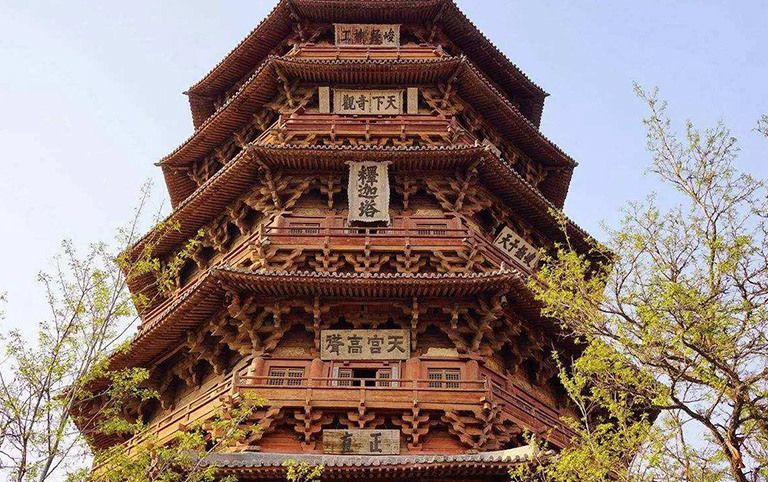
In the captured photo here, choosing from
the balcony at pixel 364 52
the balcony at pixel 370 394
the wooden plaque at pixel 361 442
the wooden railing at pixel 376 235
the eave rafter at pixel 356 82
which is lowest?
the wooden plaque at pixel 361 442

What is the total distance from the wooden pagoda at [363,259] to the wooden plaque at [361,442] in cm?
2

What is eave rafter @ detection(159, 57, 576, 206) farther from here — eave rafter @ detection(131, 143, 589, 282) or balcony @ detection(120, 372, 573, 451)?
balcony @ detection(120, 372, 573, 451)

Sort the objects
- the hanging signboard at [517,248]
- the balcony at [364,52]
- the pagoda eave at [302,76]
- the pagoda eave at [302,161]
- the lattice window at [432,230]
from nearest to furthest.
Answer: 1. the lattice window at [432,230]
2. the pagoda eave at [302,161]
3. the hanging signboard at [517,248]
4. the pagoda eave at [302,76]
5. the balcony at [364,52]

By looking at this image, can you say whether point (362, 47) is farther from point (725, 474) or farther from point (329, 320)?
point (725, 474)

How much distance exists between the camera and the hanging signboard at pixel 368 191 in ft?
42.6

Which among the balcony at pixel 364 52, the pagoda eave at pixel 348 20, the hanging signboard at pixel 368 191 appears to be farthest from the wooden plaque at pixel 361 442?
the pagoda eave at pixel 348 20

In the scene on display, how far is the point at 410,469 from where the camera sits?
8.91 m

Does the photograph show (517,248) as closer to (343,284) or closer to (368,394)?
(343,284)

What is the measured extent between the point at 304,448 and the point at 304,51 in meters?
9.33

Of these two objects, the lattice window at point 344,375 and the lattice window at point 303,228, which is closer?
the lattice window at point 344,375

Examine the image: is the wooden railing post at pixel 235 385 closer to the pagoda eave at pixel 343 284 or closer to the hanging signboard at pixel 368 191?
the pagoda eave at pixel 343 284

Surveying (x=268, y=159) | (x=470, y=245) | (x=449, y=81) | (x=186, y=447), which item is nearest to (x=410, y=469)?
(x=186, y=447)

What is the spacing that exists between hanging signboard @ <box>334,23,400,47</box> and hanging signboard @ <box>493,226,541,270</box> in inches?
213

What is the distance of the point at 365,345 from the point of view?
11.4m
